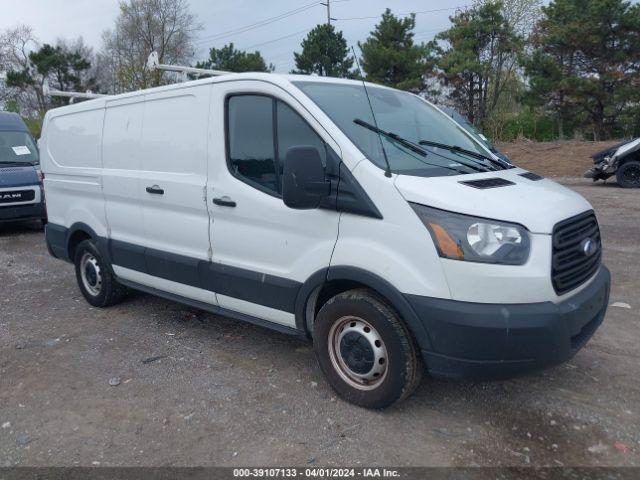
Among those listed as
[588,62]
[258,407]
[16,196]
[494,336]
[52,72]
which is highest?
[52,72]

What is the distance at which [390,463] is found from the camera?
299cm

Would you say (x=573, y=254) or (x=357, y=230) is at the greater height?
(x=357, y=230)

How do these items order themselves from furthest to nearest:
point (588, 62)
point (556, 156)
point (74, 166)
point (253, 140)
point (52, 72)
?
point (52, 72), point (588, 62), point (556, 156), point (74, 166), point (253, 140)

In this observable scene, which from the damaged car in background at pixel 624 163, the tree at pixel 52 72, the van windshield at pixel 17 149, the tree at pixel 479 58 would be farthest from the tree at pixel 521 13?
the tree at pixel 52 72

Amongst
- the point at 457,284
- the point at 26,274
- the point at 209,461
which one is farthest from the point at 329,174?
the point at 26,274

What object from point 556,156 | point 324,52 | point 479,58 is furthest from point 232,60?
point 556,156

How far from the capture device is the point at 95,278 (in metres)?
5.71

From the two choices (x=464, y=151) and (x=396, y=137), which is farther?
(x=464, y=151)

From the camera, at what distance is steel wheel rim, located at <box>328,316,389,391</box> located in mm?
3357

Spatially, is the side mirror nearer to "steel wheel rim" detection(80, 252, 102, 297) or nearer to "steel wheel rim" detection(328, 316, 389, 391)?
"steel wheel rim" detection(328, 316, 389, 391)

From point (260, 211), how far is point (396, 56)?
77.9ft

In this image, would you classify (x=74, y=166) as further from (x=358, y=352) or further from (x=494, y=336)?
(x=494, y=336)

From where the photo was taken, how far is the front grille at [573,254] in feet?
10.0

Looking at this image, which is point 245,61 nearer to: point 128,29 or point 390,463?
point 128,29
